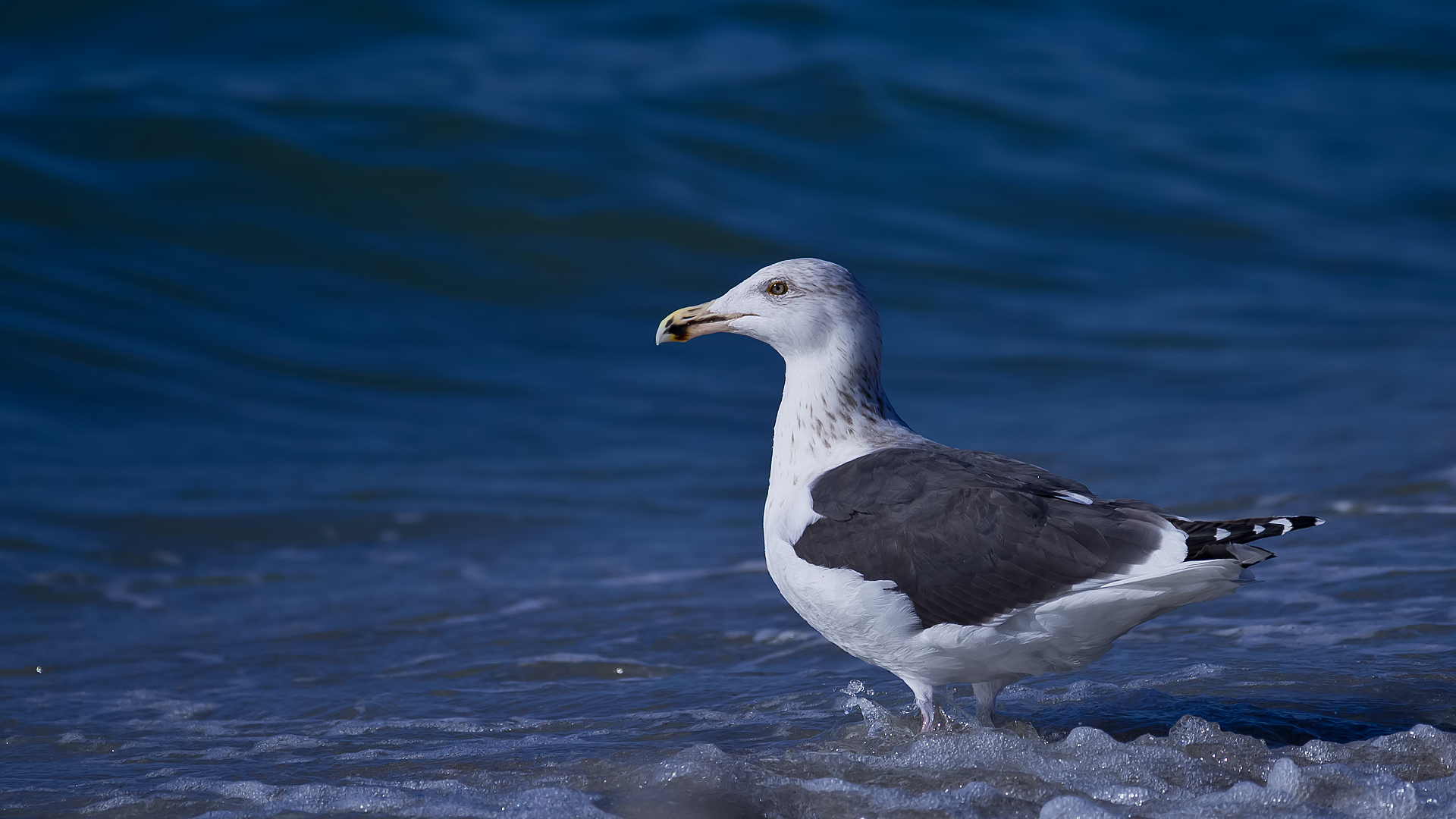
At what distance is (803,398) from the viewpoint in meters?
4.76

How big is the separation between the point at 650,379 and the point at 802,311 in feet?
21.6

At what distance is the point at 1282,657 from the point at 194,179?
38.2ft

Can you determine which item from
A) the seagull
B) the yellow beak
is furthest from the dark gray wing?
the yellow beak

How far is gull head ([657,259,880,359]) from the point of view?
4.80 meters

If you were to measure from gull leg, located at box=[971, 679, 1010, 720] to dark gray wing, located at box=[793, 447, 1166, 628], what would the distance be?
44cm

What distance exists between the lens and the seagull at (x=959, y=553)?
380cm

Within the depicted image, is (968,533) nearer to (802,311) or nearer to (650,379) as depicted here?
(802,311)

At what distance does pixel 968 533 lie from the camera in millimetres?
4035

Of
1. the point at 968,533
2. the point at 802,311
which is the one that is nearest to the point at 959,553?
the point at 968,533

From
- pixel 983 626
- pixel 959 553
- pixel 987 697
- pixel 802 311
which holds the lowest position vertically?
pixel 987 697

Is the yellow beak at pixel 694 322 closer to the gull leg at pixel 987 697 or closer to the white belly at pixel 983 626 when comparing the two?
the white belly at pixel 983 626

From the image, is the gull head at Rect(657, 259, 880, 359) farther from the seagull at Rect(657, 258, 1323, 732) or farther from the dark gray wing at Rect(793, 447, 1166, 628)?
the dark gray wing at Rect(793, 447, 1166, 628)

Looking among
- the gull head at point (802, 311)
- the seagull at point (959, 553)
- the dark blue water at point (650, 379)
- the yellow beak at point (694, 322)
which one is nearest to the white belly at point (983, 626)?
the seagull at point (959, 553)

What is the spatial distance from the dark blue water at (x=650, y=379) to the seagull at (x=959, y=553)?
1.24 feet
